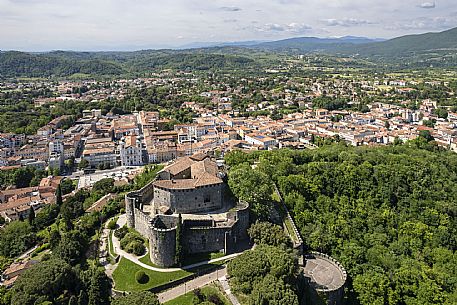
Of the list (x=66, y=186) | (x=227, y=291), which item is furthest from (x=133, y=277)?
(x=66, y=186)

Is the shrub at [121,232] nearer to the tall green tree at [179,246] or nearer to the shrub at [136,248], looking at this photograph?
the shrub at [136,248]

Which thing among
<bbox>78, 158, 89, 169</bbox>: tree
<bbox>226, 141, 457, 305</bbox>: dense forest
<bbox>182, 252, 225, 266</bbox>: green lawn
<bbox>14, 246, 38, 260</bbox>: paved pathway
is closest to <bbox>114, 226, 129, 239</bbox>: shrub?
<bbox>182, 252, 225, 266</bbox>: green lawn

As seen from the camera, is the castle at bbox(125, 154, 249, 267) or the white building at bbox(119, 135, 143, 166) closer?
the castle at bbox(125, 154, 249, 267)

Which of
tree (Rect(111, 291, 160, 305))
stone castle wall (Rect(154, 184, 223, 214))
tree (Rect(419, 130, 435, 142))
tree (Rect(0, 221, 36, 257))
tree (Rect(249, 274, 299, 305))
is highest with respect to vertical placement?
stone castle wall (Rect(154, 184, 223, 214))

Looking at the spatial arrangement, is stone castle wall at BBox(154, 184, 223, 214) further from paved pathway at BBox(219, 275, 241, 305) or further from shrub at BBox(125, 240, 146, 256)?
paved pathway at BBox(219, 275, 241, 305)

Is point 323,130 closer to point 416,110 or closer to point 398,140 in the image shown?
point 398,140
